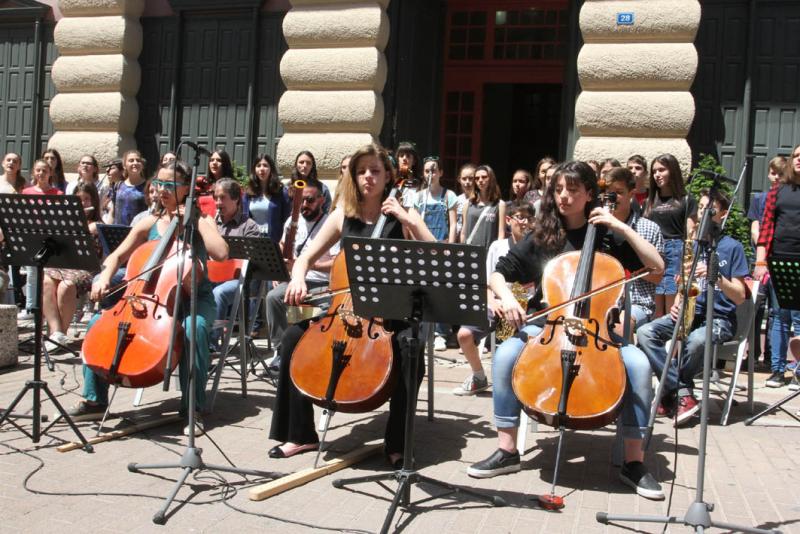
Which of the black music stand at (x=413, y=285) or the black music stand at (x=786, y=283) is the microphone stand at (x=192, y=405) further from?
the black music stand at (x=786, y=283)

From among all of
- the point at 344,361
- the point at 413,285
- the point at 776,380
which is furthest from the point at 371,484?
the point at 776,380

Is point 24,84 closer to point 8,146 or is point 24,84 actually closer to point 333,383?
point 8,146

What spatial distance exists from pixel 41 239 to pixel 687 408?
167 inches

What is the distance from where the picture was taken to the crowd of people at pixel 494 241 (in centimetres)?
470

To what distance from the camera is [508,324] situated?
5.70 m

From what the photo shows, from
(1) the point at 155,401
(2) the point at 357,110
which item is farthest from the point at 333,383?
(2) the point at 357,110

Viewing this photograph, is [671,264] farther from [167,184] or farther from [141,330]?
[141,330]

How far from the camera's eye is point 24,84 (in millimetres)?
12367

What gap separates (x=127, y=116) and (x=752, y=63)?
7.55 meters

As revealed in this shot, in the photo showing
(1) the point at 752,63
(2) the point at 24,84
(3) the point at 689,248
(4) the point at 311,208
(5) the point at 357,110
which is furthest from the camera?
(2) the point at 24,84

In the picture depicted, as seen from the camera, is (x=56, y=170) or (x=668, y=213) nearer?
(x=668, y=213)

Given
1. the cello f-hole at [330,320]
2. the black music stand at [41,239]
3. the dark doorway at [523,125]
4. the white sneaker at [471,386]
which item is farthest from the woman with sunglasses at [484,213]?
the dark doorway at [523,125]

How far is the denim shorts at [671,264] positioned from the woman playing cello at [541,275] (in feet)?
6.71

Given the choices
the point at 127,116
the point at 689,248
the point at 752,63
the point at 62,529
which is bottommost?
the point at 62,529
